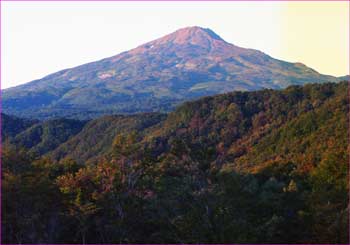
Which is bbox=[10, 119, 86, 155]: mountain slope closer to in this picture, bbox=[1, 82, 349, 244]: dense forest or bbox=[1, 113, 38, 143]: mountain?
bbox=[1, 113, 38, 143]: mountain

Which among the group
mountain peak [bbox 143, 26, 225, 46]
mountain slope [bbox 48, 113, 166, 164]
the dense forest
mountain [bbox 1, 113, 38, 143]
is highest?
mountain peak [bbox 143, 26, 225, 46]

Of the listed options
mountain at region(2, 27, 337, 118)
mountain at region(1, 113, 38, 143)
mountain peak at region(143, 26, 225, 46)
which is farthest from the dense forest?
mountain peak at region(143, 26, 225, 46)

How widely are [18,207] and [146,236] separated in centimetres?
345

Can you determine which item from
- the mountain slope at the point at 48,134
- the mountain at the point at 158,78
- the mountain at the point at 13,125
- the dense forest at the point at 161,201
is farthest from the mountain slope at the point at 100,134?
the mountain at the point at 158,78

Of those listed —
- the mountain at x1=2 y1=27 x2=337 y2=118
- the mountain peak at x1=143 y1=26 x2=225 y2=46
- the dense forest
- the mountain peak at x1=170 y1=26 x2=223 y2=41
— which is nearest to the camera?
the dense forest

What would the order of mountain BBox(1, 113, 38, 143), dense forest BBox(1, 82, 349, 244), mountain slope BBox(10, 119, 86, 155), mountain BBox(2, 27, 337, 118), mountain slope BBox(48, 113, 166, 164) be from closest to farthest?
1. dense forest BBox(1, 82, 349, 244)
2. mountain slope BBox(48, 113, 166, 164)
3. mountain slope BBox(10, 119, 86, 155)
4. mountain BBox(1, 113, 38, 143)
5. mountain BBox(2, 27, 337, 118)

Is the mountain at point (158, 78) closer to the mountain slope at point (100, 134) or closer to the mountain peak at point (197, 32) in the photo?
the mountain peak at point (197, 32)

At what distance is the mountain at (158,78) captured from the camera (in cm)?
14238

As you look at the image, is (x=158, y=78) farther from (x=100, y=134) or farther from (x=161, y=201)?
(x=161, y=201)

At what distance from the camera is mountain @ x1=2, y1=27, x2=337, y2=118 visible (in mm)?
142375

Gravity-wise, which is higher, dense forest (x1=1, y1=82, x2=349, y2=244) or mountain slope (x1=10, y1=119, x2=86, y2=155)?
dense forest (x1=1, y1=82, x2=349, y2=244)

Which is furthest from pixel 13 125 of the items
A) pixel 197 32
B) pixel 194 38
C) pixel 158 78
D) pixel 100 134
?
pixel 197 32

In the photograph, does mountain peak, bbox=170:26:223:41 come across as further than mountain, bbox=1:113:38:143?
Yes

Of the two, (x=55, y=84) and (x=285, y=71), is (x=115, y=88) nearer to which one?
(x=55, y=84)
